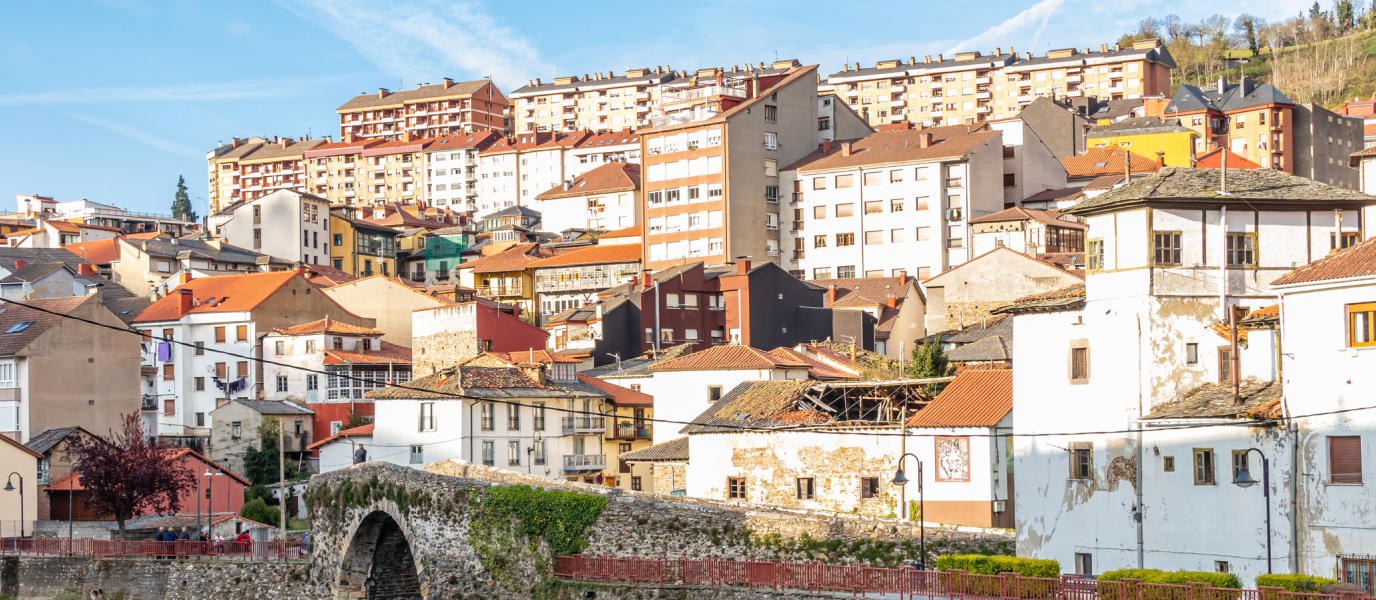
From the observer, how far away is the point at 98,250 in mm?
114375

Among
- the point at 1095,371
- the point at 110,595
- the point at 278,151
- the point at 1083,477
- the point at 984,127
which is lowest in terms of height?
the point at 110,595

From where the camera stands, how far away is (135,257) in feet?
344

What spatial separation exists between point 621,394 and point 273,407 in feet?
63.2

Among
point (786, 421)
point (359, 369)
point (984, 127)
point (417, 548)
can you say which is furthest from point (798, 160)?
point (417, 548)

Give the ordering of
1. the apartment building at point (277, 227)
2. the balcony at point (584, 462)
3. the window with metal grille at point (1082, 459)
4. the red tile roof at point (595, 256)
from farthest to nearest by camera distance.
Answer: the apartment building at point (277, 227) → the red tile roof at point (595, 256) → the balcony at point (584, 462) → the window with metal grille at point (1082, 459)

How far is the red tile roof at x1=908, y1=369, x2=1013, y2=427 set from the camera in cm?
4044

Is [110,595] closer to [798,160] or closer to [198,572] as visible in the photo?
[198,572]

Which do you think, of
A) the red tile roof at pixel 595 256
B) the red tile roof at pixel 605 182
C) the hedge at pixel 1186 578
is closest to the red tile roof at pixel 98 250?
the red tile roof at pixel 595 256

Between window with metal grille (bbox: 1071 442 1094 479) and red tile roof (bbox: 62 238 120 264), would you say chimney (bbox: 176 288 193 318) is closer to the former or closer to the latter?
red tile roof (bbox: 62 238 120 264)

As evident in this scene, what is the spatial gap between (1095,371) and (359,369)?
163ft

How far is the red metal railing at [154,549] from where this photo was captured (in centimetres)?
5006

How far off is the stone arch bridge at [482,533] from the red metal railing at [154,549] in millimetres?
2370

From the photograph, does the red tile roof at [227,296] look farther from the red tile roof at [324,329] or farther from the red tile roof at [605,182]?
the red tile roof at [605,182]

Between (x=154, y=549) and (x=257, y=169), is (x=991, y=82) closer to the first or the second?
(x=257, y=169)
